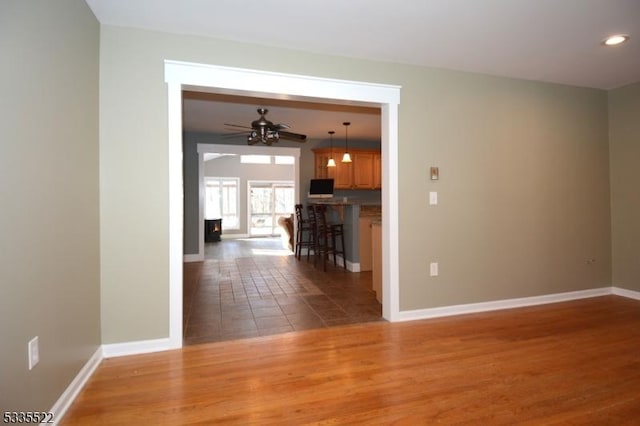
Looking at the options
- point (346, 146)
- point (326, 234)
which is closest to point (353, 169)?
point (346, 146)

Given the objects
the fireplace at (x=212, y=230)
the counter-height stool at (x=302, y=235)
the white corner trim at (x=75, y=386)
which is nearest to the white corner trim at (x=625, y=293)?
the counter-height stool at (x=302, y=235)

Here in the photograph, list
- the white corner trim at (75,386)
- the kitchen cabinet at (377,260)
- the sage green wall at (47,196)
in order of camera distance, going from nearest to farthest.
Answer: the sage green wall at (47,196) < the white corner trim at (75,386) < the kitchen cabinet at (377,260)

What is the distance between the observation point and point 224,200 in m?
11.9

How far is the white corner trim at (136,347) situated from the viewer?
7.98 feet

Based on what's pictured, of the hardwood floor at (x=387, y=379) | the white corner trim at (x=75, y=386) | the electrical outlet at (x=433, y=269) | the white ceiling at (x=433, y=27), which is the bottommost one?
the hardwood floor at (x=387, y=379)

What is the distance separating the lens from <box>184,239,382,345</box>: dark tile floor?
3027 mm

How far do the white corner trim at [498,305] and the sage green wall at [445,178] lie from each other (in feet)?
0.22

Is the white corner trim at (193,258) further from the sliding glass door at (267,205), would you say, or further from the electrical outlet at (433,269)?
the sliding glass door at (267,205)

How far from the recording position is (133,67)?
246cm

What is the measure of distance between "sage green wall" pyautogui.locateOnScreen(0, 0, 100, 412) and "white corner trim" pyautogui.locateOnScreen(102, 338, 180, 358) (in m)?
0.18

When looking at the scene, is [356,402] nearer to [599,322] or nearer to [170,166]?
[170,166]

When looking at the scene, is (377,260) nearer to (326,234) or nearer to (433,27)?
(326,234)

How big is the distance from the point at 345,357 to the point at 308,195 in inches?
210

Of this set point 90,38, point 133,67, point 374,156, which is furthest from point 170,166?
point 374,156
